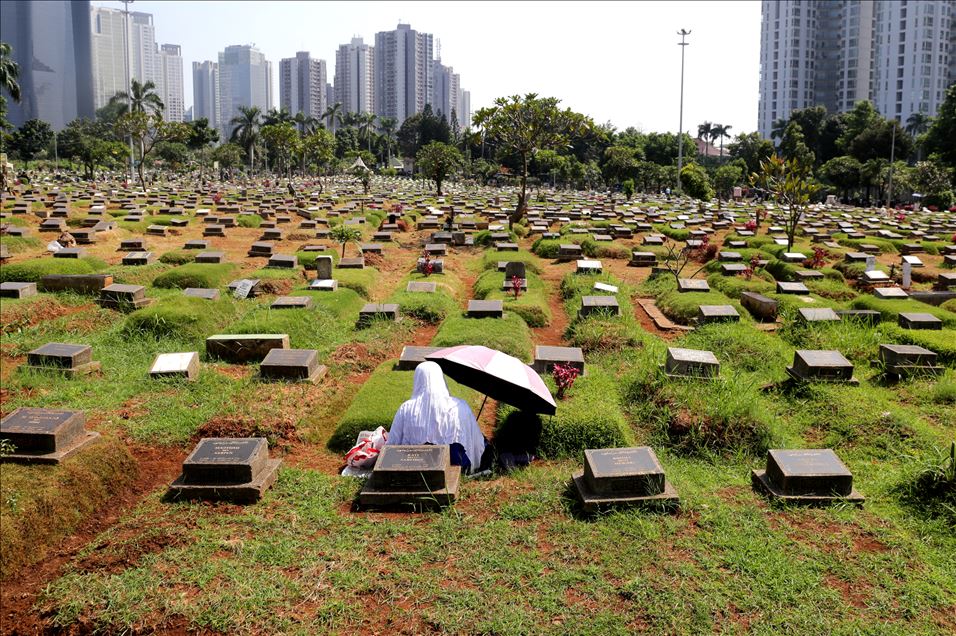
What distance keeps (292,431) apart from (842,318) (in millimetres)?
Answer: 9312

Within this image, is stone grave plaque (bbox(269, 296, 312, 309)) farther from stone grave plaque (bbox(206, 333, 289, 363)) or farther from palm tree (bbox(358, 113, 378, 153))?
palm tree (bbox(358, 113, 378, 153))

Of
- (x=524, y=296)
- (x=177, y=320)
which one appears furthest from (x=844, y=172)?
(x=177, y=320)

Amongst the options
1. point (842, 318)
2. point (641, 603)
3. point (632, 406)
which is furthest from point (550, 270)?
point (641, 603)

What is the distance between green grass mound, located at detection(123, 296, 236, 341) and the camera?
37.8ft

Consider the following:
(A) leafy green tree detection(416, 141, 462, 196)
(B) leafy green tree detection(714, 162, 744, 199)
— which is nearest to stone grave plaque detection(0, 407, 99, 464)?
(A) leafy green tree detection(416, 141, 462, 196)

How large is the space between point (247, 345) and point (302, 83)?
146m

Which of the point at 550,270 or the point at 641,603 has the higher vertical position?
the point at 550,270

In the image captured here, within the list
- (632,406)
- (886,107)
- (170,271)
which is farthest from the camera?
(886,107)

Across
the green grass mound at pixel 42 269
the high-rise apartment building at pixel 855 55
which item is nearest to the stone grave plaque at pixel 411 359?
the green grass mound at pixel 42 269

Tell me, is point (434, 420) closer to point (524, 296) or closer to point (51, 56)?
point (524, 296)

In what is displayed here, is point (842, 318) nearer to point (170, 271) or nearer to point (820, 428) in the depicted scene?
point (820, 428)

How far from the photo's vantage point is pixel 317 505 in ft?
20.7

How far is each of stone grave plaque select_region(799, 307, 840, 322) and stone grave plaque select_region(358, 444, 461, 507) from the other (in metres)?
8.18

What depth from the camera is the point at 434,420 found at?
6.76 metres
